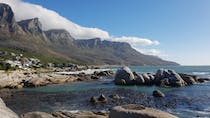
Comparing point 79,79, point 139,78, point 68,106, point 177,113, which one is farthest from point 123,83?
point 177,113

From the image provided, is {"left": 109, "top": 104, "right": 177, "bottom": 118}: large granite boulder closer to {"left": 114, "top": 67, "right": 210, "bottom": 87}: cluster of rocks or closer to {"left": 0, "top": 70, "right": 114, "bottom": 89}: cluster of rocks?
{"left": 114, "top": 67, "right": 210, "bottom": 87}: cluster of rocks

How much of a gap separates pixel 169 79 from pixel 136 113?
202 feet

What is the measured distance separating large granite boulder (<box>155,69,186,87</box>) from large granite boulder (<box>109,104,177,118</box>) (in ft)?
188

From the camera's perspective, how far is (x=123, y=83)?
76.3 m

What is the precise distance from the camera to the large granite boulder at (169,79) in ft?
235

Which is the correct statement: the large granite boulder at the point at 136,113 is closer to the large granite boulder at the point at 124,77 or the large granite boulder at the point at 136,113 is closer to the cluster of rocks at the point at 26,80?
the cluster of rocks at the point at 26,80

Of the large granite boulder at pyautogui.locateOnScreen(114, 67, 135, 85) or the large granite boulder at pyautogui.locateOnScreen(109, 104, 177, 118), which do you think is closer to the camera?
the large granite boulder at pyautogui.locateOnScreen(109, 104, 177, 118)

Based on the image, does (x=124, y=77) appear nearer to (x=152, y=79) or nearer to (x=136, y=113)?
(x=152, y=79)

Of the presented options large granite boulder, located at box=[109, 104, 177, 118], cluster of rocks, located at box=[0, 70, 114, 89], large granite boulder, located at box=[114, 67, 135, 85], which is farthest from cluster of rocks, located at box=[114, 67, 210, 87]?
large granite boulder, located at box=[109, 104, 177, 118]

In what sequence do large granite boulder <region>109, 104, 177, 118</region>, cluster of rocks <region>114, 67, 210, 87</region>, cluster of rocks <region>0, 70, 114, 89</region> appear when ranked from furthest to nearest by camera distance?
cluster of rocks <region>114, 67, 210, 87</region>, cluster of rocks <region>0, 70, 114, 89</region>, large granite boulder <region>109, 104, 177, 118</region>

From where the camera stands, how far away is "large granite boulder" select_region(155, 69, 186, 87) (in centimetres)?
7162

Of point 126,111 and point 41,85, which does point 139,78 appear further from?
point 126,111

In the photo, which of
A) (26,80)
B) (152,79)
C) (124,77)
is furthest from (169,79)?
(26,80)

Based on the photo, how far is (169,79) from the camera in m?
73.9
